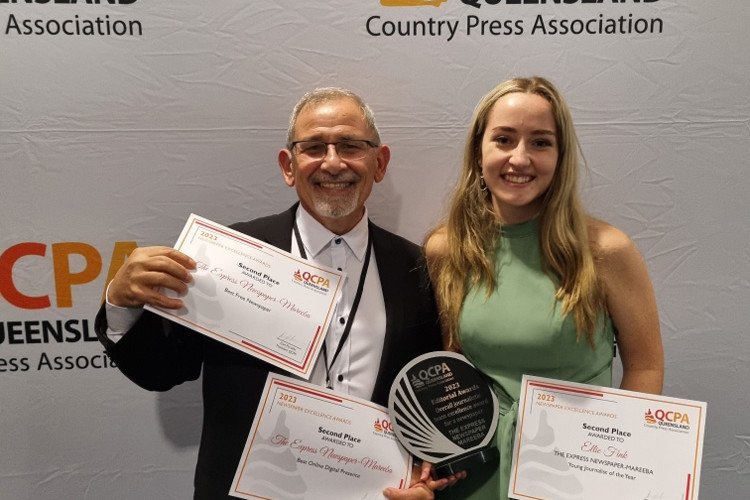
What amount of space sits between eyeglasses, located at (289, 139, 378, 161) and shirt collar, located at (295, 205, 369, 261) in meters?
0.15

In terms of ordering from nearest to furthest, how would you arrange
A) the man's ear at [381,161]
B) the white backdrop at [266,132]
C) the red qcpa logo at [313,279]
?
the red qcpa logo at [313,279] → the man's ear at [381,161] → the white backdrop at [266,132]

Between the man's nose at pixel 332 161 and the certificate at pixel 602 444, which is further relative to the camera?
the man's nose at pixel 332 161

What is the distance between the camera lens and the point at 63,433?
206 cm

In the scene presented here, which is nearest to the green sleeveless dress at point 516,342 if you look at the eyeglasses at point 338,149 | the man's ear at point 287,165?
the eyeglasses at point 338,149

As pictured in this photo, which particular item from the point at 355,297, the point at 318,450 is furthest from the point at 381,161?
the point at 318,450

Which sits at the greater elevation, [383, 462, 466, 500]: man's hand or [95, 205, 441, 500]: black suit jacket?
[95, 205, 441, 500]: black suit jacket

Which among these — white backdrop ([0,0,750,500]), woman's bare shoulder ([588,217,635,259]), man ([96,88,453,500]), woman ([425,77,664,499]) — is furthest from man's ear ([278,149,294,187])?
woman's bare shoulder ([588,217,635,259])

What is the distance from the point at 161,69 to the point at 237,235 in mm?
702

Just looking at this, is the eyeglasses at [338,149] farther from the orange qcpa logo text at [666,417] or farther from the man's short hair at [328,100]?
the orange qcpa logo text at [666,417]

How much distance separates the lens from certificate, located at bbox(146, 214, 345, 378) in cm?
148

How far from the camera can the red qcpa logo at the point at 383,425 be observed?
1511 millimetres

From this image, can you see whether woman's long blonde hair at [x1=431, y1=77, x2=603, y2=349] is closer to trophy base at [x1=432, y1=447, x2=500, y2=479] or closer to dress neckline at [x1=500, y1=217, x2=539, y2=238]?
dress neckline at [x1=500, y1=217, x2=539, y2=238]

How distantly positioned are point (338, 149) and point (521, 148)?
0.47 m

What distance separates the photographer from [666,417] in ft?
4.73
